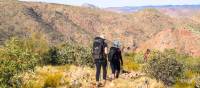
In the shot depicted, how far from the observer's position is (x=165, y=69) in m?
32.3

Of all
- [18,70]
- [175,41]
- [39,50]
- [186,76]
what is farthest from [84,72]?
[175,41]

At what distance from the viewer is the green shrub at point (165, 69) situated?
31500 millimetres

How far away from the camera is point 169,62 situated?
1289 inches

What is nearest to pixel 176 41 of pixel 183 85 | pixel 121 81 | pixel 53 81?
pixel 183 85

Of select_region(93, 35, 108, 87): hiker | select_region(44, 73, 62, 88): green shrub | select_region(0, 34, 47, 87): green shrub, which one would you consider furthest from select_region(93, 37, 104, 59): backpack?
select_region(44, 73, 62, 88): green shrub

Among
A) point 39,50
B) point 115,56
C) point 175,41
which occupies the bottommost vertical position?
point 175,41

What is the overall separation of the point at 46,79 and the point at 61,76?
84 cm

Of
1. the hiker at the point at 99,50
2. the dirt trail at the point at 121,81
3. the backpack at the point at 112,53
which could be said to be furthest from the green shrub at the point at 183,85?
the hiker at the point at 99,50

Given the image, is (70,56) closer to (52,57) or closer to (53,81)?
(52,57)

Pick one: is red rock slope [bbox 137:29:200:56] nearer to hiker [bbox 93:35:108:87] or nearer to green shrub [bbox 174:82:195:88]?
green shrub [bbox 174:82:195:88]

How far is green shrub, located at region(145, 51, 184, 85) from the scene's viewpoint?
31500mm

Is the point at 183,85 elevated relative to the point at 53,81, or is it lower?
lower

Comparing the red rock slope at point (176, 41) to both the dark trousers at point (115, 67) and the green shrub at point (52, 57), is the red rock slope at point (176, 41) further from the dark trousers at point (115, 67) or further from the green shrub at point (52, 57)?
the dark trousers at point (115, 67)

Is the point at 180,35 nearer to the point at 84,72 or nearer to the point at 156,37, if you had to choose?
the point at 156,37
